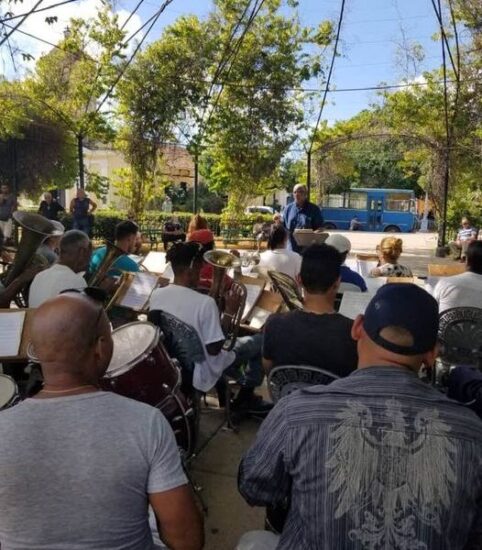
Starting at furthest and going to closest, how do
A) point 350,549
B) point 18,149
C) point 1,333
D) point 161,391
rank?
point 18,149 → point 1,333 → point 161,391 → point 350,549

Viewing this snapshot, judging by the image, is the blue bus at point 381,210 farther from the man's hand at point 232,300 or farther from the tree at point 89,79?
the man's hand at point 232,300

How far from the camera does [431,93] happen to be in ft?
46.1

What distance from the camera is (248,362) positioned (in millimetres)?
4227

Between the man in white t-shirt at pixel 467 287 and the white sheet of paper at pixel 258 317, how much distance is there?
128 centimetres

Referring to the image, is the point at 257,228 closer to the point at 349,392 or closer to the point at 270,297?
the point at 270,297

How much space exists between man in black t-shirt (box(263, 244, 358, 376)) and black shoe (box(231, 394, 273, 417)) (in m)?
1.63

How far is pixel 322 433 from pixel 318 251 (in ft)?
5.20

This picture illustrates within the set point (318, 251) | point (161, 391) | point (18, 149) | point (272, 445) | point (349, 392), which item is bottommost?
point (161, 391)

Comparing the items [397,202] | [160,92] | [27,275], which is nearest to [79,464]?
[27,275]

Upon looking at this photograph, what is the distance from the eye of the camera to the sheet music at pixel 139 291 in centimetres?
400

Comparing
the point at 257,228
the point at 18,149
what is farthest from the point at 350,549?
the point at 18,149

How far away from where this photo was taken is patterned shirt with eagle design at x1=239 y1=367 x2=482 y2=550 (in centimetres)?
127

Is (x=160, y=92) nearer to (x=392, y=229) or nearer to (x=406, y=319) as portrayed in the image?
(x=406, y=319)

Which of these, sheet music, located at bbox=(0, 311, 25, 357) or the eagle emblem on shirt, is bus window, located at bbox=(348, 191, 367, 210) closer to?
sheet music, located at bbox=(0, 311, 25, 357)
